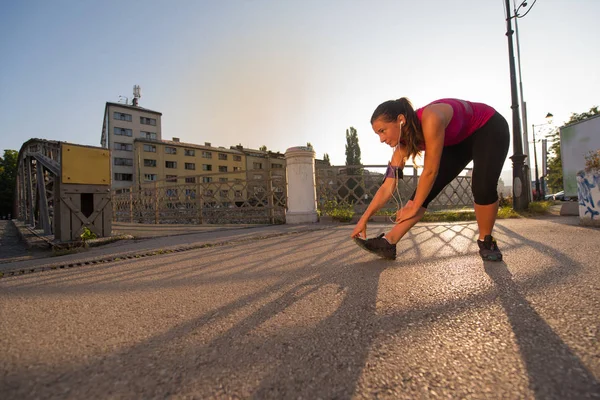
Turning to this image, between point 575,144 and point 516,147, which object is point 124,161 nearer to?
point 516,147

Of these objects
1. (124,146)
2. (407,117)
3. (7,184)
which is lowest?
(407,117)

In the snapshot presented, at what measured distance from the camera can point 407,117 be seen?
1857 mm

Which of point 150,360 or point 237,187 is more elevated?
point 237,187

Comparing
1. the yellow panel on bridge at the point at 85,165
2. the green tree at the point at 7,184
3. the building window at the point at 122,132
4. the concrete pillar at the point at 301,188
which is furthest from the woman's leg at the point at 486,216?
the green tree at the point at 7,184

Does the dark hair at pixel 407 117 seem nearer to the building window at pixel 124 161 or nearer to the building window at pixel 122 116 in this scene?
the building window at pixel 124 161

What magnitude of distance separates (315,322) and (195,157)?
48746mm

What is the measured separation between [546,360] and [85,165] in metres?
5.15

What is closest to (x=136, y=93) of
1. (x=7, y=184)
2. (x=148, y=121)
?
(x=148, y=121)

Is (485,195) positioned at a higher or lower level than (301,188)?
lower

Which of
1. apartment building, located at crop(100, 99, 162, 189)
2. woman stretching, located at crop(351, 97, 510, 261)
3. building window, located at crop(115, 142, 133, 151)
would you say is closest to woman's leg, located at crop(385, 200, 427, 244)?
woman stretching, located at crop(351, 97, 510, 261)

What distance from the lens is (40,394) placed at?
0.70 meters

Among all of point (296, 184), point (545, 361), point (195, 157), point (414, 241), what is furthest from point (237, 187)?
point (195, 157)

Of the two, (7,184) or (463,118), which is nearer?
(463,118)

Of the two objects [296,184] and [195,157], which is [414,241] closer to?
[296,184]
